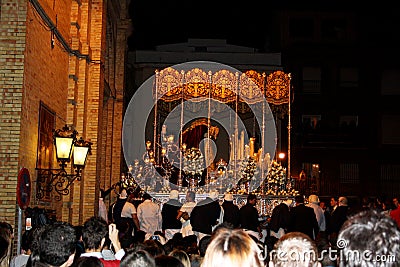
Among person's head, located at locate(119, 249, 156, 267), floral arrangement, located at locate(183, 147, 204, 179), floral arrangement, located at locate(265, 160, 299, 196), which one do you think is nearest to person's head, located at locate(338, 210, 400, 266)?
person's head, located at locate(119, 249, 156, 267)

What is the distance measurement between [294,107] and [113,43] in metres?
18.3

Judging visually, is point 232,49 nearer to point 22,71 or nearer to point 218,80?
point 218,80

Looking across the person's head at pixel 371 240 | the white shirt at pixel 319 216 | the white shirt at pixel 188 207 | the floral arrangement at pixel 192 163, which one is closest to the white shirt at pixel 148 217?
the white shirt at pixel 188 207

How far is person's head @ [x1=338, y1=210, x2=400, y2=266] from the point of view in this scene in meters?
3.58

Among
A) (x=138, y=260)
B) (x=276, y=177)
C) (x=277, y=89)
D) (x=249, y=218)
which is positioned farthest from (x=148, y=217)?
(x=138, y=260)

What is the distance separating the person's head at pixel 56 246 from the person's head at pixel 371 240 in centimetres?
270

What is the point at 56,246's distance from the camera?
555cm

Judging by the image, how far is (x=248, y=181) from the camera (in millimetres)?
22797

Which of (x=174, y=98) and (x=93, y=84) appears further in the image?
(x=174, y=98)

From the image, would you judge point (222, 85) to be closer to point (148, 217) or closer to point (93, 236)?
point (148, 217)

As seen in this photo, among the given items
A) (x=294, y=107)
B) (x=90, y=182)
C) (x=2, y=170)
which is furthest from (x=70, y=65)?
Result: (x=294, y=107)

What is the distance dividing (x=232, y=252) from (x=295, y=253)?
63 centimetres

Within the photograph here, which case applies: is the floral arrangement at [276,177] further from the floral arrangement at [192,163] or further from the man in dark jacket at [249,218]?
the man in dark jacket at [249,218]

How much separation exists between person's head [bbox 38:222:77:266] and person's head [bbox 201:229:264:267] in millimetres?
1811
